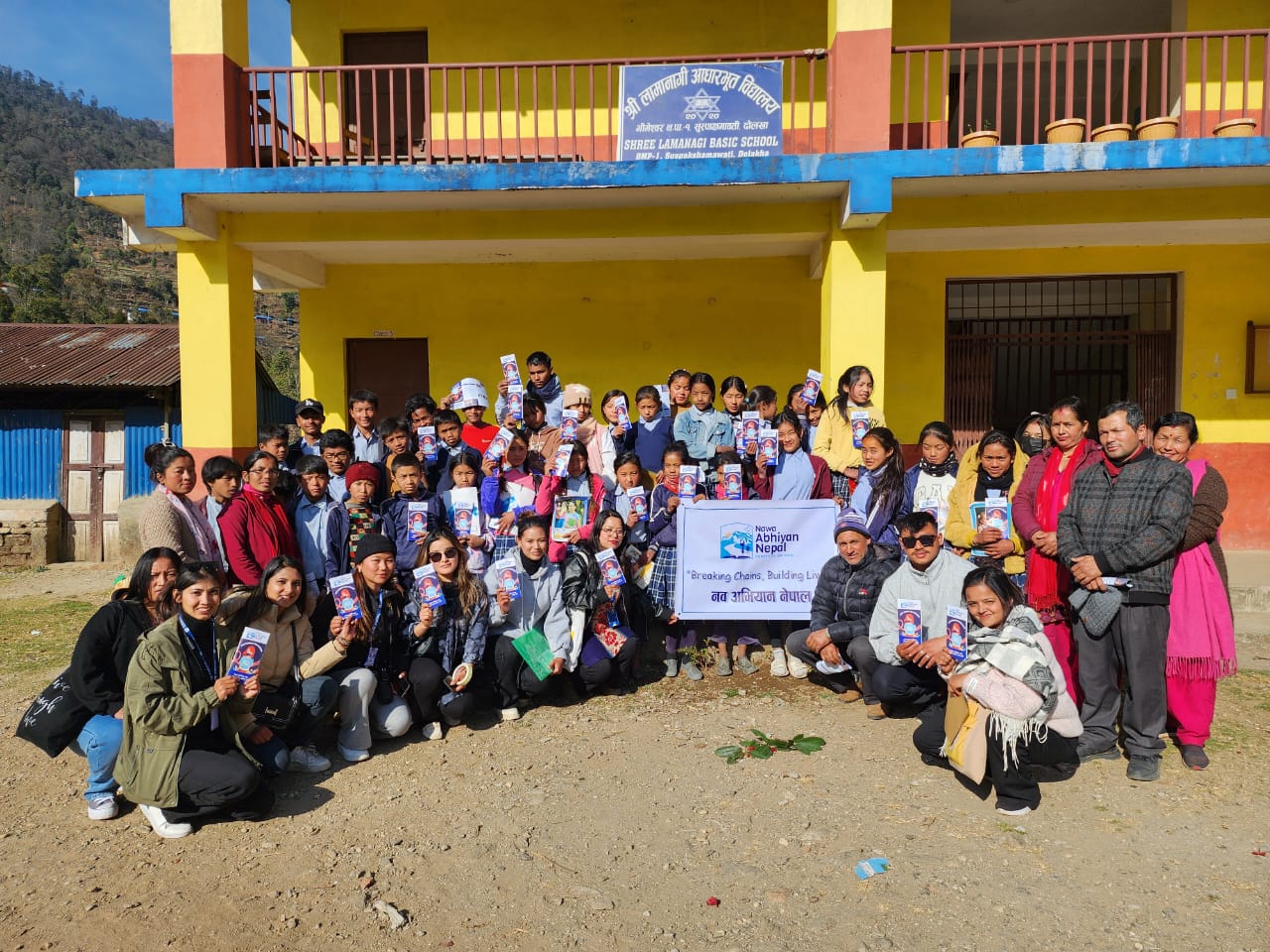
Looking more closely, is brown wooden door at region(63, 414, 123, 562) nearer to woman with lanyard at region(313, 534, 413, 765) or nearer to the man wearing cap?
the man wearing cap

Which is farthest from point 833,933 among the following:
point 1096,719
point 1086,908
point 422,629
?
point 422,629

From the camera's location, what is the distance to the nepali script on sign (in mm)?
5613

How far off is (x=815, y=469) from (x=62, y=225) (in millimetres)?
62624

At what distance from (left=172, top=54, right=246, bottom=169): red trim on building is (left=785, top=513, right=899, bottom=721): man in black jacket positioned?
6.11 meters

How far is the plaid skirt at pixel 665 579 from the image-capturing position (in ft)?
18.5

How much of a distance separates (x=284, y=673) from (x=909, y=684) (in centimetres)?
322

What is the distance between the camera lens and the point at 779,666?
5.60 metres

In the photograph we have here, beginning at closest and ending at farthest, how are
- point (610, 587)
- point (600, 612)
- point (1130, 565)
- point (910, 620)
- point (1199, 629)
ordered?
point (1130, 565)
point (1199, 629)
point (910, 620)
point (610, 587)
point (600, 612)

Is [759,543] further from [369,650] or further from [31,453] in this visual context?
[31,453]

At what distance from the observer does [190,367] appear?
773 centimetres

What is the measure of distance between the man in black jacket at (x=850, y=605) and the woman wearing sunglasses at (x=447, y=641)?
1.94 meters

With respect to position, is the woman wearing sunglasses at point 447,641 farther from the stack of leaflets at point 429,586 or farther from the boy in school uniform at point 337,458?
the boy in school uniform at point 337,458

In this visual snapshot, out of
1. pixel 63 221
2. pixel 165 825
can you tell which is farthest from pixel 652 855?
pixel 63 221

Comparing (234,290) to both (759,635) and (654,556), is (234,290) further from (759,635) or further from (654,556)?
(759,635)
